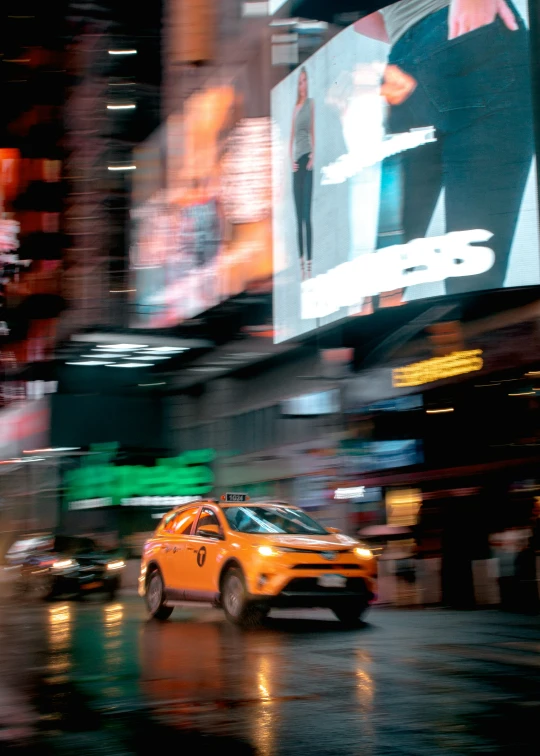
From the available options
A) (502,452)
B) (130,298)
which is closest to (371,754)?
(502,452)

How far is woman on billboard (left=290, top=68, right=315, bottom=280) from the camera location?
2827 centimetres

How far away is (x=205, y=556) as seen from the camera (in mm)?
14227

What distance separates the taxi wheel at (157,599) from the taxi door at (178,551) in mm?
275

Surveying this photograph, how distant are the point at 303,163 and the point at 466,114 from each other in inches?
228

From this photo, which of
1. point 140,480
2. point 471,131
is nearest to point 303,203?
point 471,131

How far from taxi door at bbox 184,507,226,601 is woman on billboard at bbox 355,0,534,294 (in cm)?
1038

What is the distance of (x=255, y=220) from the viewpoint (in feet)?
104

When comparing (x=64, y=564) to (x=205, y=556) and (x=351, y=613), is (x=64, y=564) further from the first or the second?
(x=351, y=613)

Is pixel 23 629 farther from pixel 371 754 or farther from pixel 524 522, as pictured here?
pixel 371 754

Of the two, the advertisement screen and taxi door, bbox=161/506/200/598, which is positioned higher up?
the advertisement screen

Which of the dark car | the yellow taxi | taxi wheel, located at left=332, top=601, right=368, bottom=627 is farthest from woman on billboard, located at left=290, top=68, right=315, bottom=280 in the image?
taxi wheel, located at left=332, top=601, right=368, bottom=627

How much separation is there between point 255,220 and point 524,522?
612 inches

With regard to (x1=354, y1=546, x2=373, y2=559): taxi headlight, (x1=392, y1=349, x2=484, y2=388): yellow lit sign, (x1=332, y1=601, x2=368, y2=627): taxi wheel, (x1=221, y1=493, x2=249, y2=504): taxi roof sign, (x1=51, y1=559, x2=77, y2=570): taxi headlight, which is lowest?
(x1=332, y1=601, x2=368, y2=627): taxi wheel

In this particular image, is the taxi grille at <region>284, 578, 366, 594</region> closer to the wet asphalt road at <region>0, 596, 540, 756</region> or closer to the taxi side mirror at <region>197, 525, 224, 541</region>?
the wet asphalt road at <region>0, 596, 540, 756</region>
